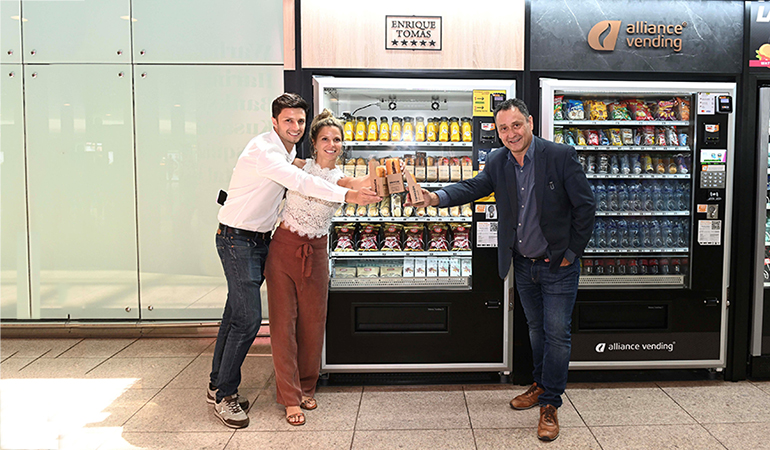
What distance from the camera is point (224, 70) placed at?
4375 mm

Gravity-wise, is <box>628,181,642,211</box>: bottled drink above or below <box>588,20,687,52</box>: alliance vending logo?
below

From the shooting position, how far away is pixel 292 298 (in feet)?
9.21

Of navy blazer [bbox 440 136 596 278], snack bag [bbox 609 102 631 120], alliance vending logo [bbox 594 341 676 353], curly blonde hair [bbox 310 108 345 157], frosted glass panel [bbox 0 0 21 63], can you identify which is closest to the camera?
navy blazer [bbox 440 136 596 278]

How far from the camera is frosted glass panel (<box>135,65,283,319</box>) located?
173 inches

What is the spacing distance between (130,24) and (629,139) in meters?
4.09

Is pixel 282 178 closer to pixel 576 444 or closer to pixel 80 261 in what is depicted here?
pixel 576 444

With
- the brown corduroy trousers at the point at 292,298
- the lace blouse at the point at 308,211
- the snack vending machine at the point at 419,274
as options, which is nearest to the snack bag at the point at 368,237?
the snack vending machine at the point at 419,274

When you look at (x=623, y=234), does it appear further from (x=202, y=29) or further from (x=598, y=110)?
(x=202, y=29)

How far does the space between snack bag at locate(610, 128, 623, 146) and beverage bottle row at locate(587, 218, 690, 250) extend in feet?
1.66

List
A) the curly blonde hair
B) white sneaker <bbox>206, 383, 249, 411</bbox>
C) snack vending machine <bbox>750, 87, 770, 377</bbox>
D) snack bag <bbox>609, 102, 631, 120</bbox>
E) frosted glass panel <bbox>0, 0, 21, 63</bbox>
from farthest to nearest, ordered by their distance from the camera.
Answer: frosted glass panel <bbox>0, 0, 21, 63</bbox>
snack bag <bbox>609, 102, 631, 120</bbox>
snack vending machine <bbox>750, 87, 770, 377</bbox>
white sneaker <bbox>206, 383, 249, 411</bbox>
the curly blonde hair

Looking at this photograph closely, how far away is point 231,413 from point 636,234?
8.96 ft

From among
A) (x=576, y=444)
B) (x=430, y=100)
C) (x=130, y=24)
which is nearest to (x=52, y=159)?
(x=130, y=24)

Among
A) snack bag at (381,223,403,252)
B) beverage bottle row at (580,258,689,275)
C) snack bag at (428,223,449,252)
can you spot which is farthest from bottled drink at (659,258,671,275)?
snack bag at (381,223,403,252)

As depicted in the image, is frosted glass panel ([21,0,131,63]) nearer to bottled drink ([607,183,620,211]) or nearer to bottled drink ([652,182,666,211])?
bottled drink ([607,183,620,211])
